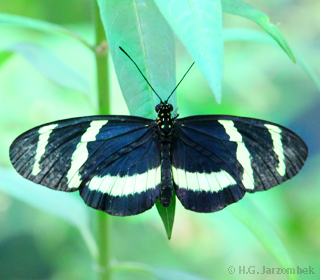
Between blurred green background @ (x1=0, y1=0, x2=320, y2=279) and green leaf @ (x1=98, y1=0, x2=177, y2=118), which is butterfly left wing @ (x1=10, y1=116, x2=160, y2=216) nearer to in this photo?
green leaf @ (x1=98, y1=0, x2=177, y2=118)

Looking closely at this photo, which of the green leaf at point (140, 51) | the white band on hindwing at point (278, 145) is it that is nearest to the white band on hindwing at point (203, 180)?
the white band on hindwing at point (278, 145)

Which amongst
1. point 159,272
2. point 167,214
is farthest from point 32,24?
point 159,272

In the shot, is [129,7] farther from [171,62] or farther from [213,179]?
[213,179]

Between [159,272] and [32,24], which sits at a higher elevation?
[32,24]

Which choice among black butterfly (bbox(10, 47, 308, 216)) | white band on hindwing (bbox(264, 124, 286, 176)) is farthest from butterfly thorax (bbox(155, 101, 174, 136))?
white band on hindwing (bbox(264, 124, 286, 176))

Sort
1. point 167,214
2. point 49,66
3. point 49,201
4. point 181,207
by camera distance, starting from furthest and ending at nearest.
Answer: point 181,207 < point 49,201 < point 49,66 < point 167,214

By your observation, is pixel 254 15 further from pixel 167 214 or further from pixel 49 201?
pixel 49 201

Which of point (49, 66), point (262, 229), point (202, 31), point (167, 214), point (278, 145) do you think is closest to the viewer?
point (202, 31)
